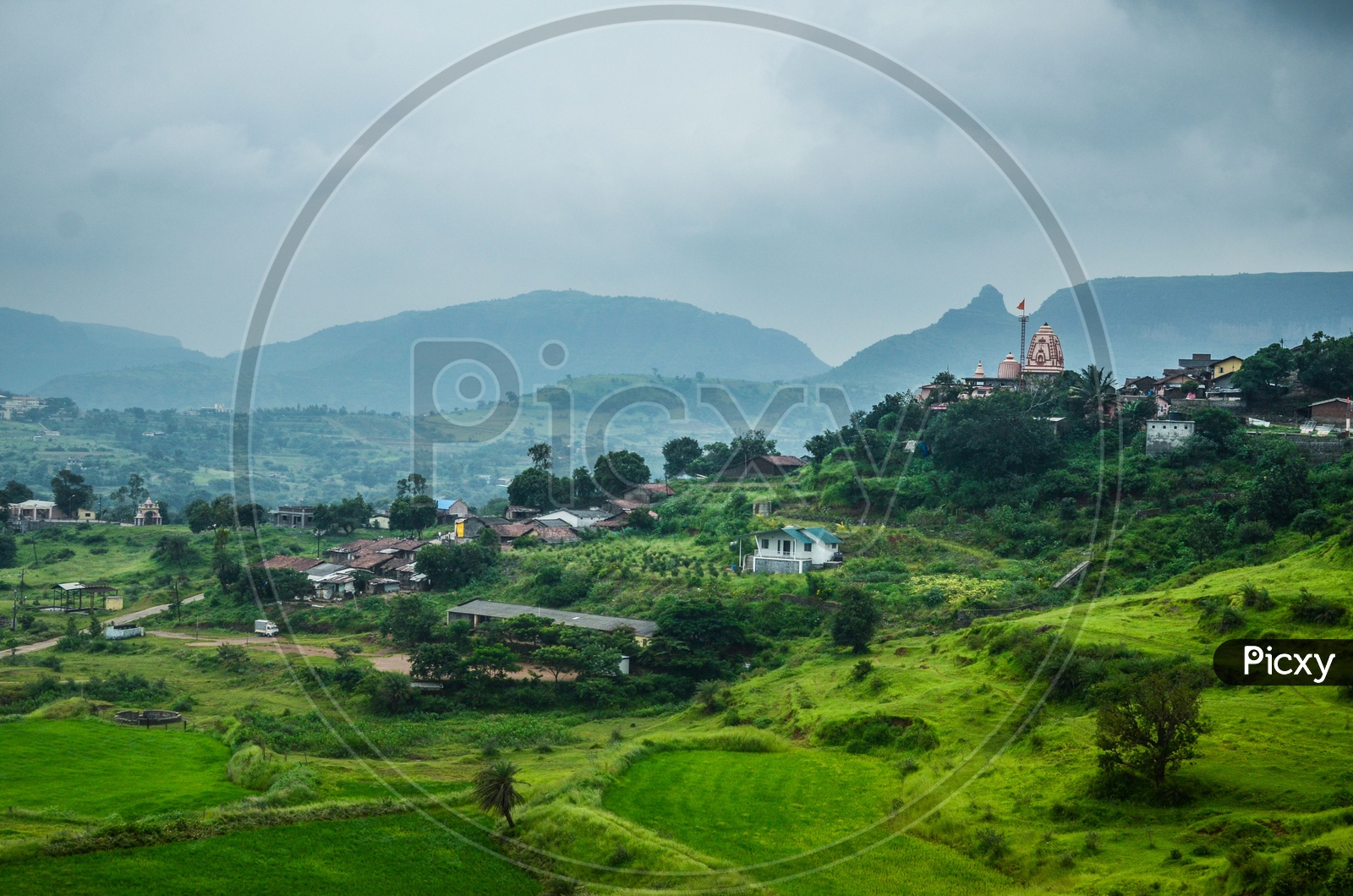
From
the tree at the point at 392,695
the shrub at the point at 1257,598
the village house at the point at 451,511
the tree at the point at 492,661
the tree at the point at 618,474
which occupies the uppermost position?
the tree at the point at 618,474

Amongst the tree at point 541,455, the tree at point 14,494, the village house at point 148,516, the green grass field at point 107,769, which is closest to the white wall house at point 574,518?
the tree at point 541,455

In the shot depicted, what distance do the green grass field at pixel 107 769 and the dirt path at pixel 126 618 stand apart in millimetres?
13769

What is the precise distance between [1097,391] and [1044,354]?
308 inches

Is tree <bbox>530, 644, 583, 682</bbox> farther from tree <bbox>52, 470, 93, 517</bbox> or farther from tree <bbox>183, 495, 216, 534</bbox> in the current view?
tree <bbox>52, 470, 93, 517</bbox>

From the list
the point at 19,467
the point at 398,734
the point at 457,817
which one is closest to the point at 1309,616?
the point at 457,817

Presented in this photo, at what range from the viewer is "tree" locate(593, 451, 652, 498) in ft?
198

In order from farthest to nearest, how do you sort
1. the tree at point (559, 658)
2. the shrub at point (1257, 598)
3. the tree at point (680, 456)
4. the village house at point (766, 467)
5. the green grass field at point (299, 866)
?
the tree at point (680, 456) < the village house at point (766, 467) < the tree at point (559, 658) < the shrub at point (1257, 598) < the green grass field at point (299, 866)

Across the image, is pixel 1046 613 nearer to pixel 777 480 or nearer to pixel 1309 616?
pixel 1309 616

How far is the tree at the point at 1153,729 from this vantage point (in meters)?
16.1

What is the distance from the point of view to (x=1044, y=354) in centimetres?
5141

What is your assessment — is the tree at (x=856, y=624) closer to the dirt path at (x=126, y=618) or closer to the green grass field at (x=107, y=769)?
the green grass field at (x=107, y=769)

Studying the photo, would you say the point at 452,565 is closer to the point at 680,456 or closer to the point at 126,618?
the point at 126,618

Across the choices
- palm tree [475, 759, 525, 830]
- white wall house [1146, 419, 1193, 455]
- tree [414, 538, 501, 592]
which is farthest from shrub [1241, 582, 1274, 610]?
tree [414, 538, 501, 592]

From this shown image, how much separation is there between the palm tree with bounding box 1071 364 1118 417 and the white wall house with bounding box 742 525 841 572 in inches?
553
